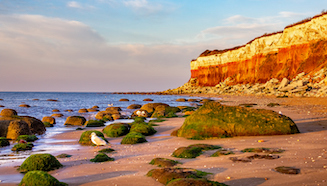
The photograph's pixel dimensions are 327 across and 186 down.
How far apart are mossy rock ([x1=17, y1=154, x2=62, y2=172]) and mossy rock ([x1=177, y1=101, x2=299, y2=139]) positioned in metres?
5.60

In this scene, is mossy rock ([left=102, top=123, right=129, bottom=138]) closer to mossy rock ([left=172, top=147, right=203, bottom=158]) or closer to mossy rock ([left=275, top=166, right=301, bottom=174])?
mossy rock ([left=172, top=147, right=203, bottom=158])

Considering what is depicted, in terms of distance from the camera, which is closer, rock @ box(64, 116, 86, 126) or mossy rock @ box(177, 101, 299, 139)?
mossy rock @ box(177, 101, 299, 139)

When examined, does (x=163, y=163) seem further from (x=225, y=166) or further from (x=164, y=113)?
(x=164, y=113)

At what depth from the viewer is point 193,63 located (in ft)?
350

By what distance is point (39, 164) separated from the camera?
6.77 m

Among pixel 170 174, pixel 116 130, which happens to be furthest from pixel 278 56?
pixel 170 174

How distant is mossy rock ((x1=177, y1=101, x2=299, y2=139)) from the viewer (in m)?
10.2

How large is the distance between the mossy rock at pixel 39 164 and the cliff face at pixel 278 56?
50.4 meters

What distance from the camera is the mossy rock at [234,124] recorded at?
33.3 feet

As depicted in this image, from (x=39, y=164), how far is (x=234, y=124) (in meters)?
7.25

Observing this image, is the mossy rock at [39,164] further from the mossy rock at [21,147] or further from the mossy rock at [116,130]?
the mossy rock at [116,130]

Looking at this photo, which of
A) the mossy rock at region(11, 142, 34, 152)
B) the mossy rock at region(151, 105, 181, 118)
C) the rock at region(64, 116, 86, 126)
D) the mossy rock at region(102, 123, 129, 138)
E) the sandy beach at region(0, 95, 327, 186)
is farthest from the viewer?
the mossy rock at region(151, 105, 181, 118)

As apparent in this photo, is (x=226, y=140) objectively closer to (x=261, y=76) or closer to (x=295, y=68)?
(x=295, y=68)

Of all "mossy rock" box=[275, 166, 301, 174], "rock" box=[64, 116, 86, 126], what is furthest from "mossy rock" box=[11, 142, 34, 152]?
"rock" box=[64, 116, 86, 126]
